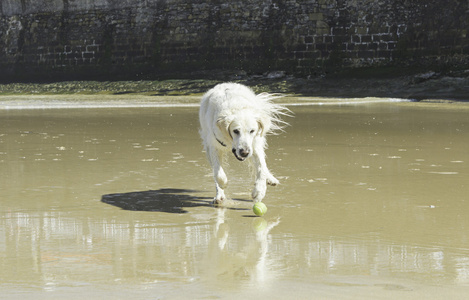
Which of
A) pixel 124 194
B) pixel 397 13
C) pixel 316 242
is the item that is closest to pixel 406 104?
pixel 397 13

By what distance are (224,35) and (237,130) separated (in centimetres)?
2155

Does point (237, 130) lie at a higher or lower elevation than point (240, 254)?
higher

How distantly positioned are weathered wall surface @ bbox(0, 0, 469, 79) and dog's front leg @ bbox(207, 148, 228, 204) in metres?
16.7

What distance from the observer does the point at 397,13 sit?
912 inches

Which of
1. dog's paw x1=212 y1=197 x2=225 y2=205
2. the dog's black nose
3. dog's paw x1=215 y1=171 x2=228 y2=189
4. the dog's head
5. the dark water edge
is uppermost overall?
the dog's head

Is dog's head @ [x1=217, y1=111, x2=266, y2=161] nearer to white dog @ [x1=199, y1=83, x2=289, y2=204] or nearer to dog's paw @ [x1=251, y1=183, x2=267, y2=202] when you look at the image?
white dog @ [x1=199, y1=83, x2=289, y2=204]

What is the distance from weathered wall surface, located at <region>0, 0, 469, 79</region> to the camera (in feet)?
74.4

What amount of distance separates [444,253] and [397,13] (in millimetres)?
20139

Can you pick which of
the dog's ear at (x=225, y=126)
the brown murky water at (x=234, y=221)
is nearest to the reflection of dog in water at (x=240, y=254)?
the brown murky water at (x=234, y=221)

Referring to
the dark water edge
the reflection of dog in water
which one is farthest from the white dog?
the dark water edge

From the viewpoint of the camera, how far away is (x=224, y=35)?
88.0 feet

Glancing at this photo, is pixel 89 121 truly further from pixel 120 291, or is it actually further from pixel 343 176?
pixel 120 291

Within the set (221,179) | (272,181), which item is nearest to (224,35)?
(272,181)

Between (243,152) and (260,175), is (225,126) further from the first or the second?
(260,175)
